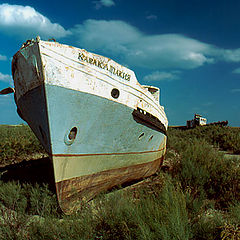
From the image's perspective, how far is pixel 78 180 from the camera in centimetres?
368

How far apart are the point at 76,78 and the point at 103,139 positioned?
1.23 metres

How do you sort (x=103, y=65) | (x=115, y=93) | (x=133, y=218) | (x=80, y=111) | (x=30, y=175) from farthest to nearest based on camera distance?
1. (x=30, y=175)
2. (x=115, y=93)
3. (x=103, y=65)
4. (x=80, y=111)
5. (x=133, y=218)

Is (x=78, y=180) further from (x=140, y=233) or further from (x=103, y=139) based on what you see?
(x=140, y=233)

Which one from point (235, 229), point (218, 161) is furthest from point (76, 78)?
point (218, 161)

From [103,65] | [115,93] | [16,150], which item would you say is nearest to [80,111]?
[115,93]

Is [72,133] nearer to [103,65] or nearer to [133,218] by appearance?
[103,65]

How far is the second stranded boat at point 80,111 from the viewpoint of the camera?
313 cm

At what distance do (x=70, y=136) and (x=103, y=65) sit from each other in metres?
1.37

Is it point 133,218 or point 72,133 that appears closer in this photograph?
point 133,218

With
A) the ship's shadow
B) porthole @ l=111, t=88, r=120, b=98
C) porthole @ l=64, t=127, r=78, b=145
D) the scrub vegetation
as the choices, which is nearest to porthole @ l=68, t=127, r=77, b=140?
porthole @ l=64, t=127, r=78, b=145

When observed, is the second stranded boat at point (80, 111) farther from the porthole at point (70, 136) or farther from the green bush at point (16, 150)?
the green bush at point (16, 150)

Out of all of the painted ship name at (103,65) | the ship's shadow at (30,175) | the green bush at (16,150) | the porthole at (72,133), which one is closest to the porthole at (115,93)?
the painted ship name at (103,65)

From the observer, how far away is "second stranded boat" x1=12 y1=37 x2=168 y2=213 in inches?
123

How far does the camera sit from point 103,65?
3654 mm
